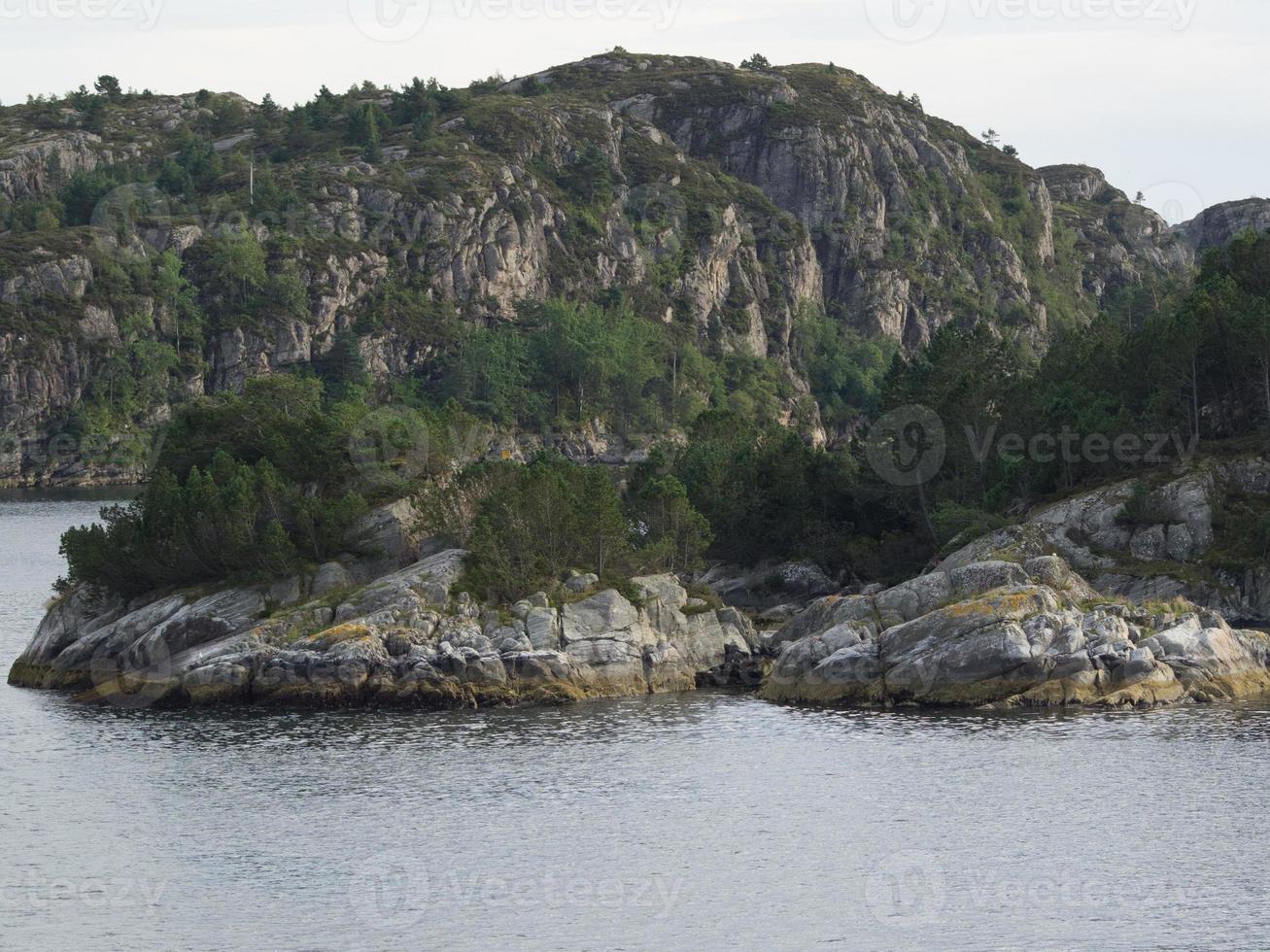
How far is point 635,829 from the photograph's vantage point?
59.0m

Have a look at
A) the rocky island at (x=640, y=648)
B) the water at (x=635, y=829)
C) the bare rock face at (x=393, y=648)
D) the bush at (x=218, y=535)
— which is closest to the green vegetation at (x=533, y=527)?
the rocky island at (x=640, y=648)

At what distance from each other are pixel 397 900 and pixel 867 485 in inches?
2419

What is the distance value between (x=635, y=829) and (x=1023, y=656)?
929 inches

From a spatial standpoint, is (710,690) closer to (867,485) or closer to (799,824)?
(799,824)

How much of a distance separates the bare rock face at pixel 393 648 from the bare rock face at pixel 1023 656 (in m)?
6.00

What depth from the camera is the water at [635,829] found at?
4941cm

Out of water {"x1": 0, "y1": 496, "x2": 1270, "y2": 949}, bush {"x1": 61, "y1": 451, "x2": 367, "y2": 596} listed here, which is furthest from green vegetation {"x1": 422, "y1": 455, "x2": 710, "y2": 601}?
water {"x1": 0, "y1": 496, "x2": 1270, "y2": 949}

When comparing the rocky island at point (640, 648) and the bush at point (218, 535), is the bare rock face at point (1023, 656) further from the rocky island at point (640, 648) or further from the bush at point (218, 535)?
the bush at point (218, 535)

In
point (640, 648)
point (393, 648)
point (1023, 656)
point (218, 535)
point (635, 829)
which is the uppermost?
point (218, 535)

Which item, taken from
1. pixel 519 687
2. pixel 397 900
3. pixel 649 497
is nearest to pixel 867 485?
pixel 649 497

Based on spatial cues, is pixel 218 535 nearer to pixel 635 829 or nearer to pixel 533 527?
pixel 533 527

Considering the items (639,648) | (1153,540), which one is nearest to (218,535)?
(639,648)

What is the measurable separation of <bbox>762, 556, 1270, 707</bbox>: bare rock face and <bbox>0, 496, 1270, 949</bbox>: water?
222cm

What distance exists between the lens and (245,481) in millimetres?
87625
